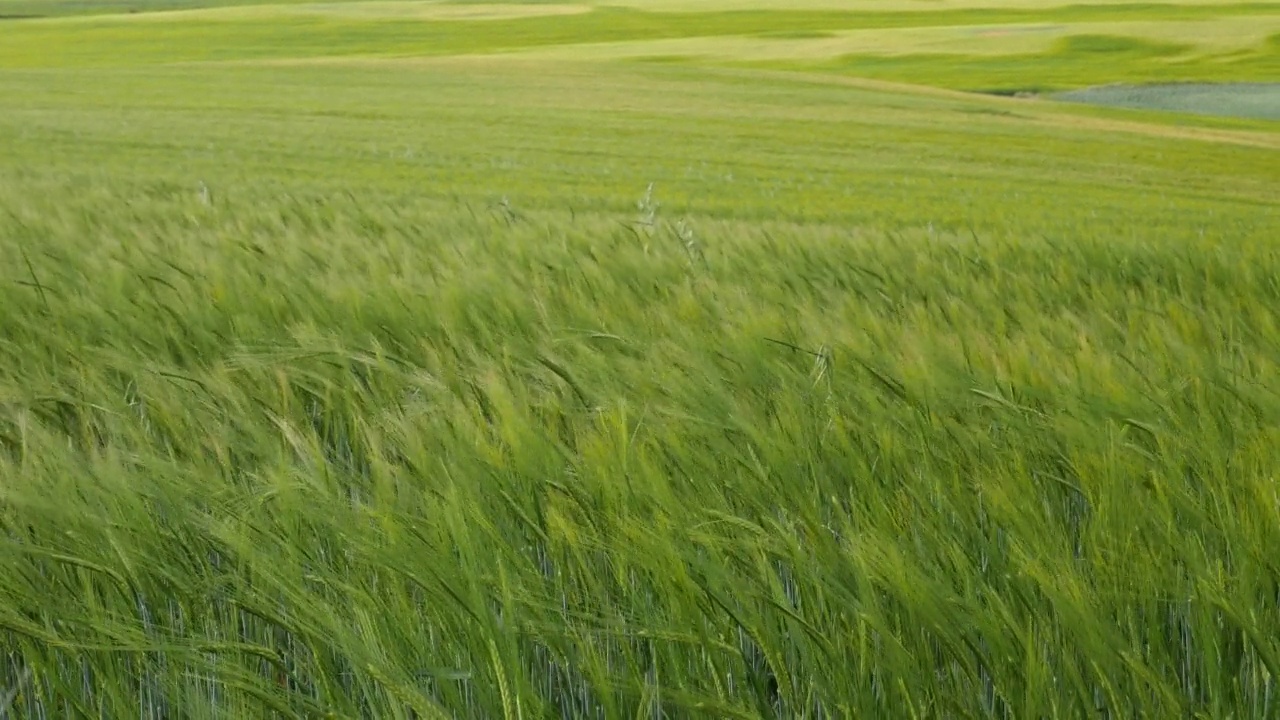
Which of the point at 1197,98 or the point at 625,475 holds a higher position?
the point at 625,475

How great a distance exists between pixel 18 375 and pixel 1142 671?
1.55 metres

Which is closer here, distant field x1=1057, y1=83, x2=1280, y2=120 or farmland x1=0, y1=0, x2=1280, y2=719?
farmland x1=0, y1=0, x2=1280, y2=719

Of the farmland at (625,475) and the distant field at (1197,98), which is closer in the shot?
the farmland at (625,475)

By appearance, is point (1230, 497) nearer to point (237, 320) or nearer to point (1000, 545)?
point (1000, 545)

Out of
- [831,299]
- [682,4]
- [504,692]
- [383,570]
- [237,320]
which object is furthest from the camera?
[682,4]

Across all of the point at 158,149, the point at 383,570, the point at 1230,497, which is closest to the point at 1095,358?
the point at 1230,497

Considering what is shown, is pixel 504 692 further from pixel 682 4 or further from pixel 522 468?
pixel 682 4

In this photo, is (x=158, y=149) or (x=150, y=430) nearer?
(x=150, y=430)

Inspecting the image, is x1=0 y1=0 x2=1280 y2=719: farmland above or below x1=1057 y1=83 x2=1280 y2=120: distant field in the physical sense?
above

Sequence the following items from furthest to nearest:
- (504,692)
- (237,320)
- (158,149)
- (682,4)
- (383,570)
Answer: (682,4)
(158,149)
(237,320)
(383,570)
(504,692)

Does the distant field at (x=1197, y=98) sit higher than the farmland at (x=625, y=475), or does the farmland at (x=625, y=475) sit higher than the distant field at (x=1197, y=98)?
the farmland at (x=625, y=475)

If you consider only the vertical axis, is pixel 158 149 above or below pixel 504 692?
below

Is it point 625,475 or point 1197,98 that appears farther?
point 1197,98

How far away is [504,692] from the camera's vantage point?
90 cm
